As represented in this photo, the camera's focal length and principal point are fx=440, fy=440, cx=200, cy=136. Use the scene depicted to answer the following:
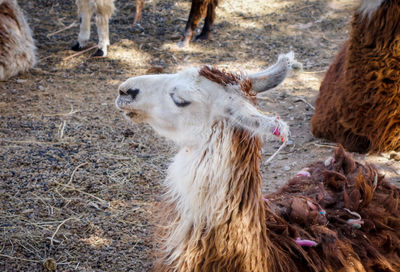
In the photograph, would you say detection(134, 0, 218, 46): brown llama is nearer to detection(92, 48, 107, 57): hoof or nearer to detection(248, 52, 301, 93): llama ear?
detection(92, 48, 107, 57): hoof

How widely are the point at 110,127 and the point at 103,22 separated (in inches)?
83.5

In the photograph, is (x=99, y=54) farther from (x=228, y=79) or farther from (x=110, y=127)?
(x=228, y=79)

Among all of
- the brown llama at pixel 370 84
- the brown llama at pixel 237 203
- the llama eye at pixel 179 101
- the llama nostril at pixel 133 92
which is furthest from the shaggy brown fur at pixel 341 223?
the brown llama at pixel 370 84

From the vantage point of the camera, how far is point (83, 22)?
6.08 meters

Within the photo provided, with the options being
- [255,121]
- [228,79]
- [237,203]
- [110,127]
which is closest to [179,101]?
[228,79]

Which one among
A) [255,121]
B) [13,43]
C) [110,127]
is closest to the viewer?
[255,121]

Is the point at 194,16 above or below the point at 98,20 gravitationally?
above

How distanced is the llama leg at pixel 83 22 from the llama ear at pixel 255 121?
477 centimetres

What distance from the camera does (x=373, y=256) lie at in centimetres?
201

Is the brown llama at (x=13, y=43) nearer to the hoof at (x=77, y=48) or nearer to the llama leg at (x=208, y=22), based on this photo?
the hoof at (x=77, y=48)

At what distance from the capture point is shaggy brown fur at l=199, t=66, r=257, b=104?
1850mm

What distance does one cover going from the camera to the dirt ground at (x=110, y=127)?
112 inches

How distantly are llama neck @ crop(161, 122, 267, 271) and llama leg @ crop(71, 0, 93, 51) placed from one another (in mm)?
4741

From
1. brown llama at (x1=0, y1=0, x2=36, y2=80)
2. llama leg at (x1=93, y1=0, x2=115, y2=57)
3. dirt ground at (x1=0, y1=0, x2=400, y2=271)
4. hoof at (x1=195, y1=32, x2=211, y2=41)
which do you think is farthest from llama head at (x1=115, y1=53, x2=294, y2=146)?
hoof at (x1=195, y1=32, x2=211, y2=41)
